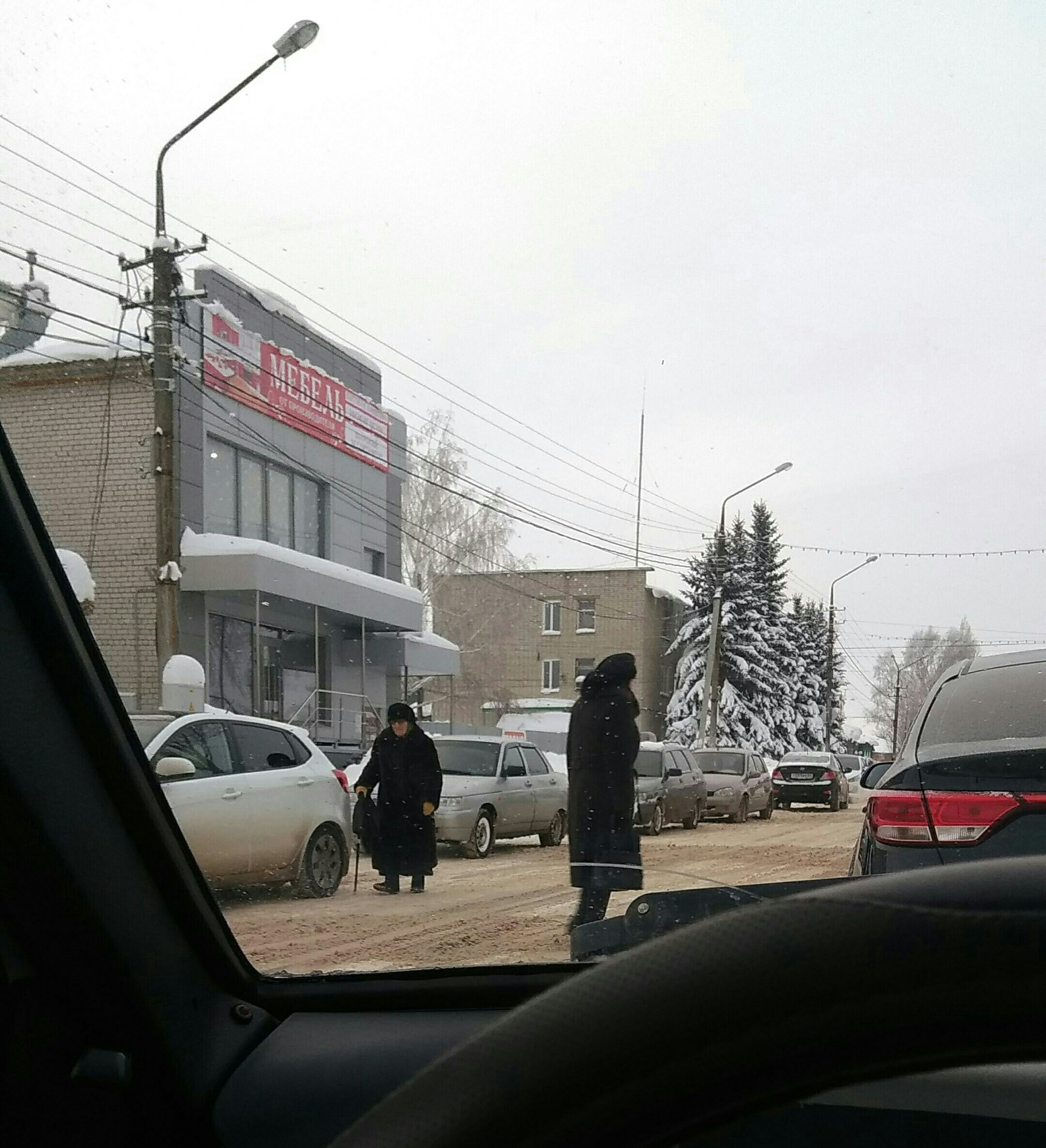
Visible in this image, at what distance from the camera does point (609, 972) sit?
635mm

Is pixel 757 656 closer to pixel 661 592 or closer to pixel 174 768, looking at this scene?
pixel 661 592

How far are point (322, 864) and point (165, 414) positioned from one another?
100cm

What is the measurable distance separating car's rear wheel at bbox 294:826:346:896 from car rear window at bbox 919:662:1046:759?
1.22 meters

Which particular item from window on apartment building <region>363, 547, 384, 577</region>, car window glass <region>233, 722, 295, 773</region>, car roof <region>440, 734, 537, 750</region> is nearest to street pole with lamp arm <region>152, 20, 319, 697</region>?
car window glass <region>233, 722, 295, 773</region>

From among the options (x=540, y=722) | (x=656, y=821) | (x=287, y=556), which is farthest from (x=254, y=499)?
(x=656, y=821)

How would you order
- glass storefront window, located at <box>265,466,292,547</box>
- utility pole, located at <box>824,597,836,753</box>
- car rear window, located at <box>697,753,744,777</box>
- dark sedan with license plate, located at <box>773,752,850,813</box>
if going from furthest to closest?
car rear window, located at <box>697,753,744,777</box>, utility pole, located at <box>824,597,836,753</box>, dark sedan with license plate, located at <box>773,752,850,813</box>, glass storefront window, located at <box>265,466,292,547</box>

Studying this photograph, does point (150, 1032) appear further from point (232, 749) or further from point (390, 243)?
point (390, 243)

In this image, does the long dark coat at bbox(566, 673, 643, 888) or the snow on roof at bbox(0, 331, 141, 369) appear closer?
the snow on roof at bbox(0, 331, 141, 369)

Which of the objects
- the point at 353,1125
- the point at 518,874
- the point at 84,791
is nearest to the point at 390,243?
the point at 84,791

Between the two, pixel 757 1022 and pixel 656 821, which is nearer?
pixel 757 1022

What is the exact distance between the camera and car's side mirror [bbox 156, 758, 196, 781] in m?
2.05

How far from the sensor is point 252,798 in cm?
244

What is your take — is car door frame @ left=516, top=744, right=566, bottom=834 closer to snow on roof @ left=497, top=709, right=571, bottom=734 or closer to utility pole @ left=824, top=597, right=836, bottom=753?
snow on roof @ left=497, top=709, right=571, bottom=734

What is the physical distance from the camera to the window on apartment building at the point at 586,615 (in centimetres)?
242
